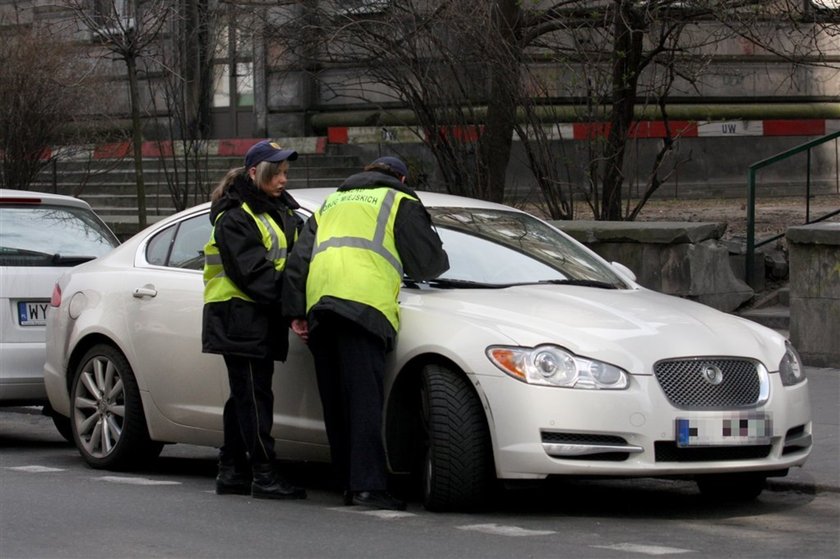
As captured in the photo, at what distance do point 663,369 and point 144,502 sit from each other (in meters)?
2.68

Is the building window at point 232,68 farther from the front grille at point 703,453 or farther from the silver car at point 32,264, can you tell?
the front grille at point 703,453

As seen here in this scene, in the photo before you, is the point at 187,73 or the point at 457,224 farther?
the point at 187,73

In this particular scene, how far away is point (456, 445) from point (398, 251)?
3.35 ft

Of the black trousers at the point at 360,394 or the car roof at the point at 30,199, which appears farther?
the car roof at the point at 30,199

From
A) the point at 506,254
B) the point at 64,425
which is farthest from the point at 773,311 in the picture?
the point at 64,425

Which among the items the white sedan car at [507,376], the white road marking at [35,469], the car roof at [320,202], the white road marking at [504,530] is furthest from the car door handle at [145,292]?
the white road marking at [504,530]

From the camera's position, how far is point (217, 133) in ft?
91.2

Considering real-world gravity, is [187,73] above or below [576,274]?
above

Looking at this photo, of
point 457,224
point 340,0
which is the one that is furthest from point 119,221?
point 457,224

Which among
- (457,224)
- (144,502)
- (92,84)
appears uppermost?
(92,84)

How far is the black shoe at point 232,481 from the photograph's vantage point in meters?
7.95

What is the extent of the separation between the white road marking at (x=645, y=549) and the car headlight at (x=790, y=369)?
128 cm

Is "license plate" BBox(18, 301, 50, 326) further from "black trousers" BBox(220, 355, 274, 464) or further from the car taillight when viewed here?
"black trousers" BBox(220, 355, 274, 464)

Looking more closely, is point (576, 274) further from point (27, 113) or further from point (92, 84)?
point (92, 84)
